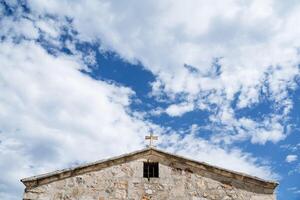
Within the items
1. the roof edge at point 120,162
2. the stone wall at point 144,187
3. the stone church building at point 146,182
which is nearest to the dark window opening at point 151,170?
the stone church building at point 146,182

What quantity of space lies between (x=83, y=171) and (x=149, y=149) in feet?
6.68

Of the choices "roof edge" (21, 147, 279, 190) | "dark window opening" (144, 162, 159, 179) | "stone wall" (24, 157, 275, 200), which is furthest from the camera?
"dark window opening" (144, 162, 159, 179)

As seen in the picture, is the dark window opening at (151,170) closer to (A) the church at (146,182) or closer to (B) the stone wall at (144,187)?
(A) the church at (146,182)

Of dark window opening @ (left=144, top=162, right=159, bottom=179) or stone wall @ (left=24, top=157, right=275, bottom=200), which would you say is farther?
dark window opening @ (left=144, top=162, right=159, bottom=179)

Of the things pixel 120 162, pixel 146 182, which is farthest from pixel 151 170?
pixel 120 162

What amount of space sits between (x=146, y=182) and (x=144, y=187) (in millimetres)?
156

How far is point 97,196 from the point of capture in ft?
35.0

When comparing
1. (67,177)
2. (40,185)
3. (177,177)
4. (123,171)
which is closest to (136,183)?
(123,171)

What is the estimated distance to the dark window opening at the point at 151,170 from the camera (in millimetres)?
11039

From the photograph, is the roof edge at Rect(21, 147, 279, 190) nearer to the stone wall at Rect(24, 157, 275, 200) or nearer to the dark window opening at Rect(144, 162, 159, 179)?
the stone wall at Rect(24, 157, 275, 200)

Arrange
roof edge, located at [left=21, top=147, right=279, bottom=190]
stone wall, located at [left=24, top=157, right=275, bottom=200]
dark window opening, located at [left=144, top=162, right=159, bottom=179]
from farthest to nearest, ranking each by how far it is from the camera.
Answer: dark window opening, located at [left=144, top=162, right=159, bottom=179] < roof edge, located at [left=21, top=147, right=279, bottom=190] < stone wall, located at [left=24, top=157, right=275, bottom=200]

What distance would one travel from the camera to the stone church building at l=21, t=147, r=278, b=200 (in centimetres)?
1070

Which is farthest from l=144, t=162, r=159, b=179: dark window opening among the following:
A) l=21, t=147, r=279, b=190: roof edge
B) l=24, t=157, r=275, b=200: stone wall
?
l=21, t=147, r=279, b=190: roof edge

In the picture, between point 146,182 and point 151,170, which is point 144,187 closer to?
point 146,182
